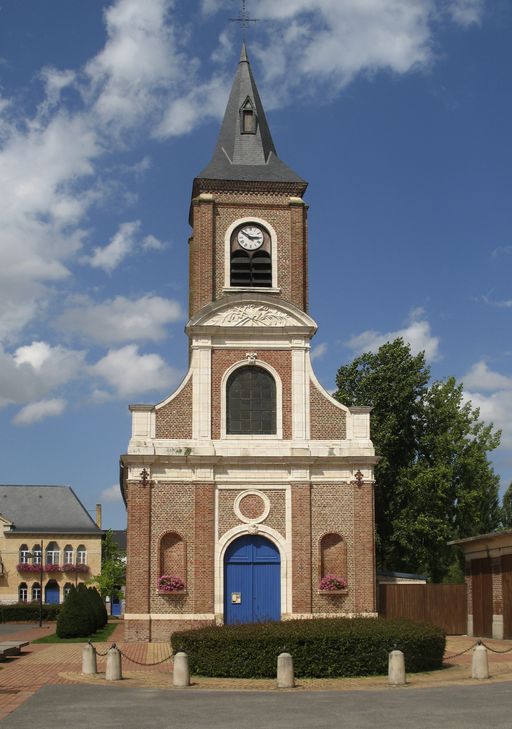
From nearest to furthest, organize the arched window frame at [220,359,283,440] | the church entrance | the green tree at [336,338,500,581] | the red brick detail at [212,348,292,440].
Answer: the church entrance, the arched window frame at [220,359,283,440], the red brick detail at [212,348,292,440], the green tree at [336,338,500,581]

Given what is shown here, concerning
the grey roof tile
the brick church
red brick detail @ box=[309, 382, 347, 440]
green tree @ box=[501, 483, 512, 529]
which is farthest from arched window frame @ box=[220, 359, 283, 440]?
the grey roof tile

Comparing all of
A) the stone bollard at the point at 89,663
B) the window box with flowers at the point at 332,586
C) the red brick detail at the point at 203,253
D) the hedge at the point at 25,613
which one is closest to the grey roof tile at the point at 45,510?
the hedge at the point at 25,613

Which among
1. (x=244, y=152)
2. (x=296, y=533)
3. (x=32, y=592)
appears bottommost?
(x=32, y=592)

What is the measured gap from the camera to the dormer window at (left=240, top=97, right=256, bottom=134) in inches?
1302

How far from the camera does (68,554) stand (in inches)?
2689

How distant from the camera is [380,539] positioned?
40.8 meters

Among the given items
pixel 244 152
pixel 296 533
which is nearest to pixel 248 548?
pixel 296 533

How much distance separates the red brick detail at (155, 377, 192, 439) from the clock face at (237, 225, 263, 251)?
5365 millimetres

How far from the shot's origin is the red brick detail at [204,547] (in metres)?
27.3

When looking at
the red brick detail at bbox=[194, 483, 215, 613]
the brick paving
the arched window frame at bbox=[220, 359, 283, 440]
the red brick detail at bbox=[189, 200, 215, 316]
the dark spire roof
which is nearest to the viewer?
the brick paving

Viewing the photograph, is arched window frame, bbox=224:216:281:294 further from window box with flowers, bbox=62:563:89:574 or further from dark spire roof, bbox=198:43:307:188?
window box with flowers, bbox=62:563:89:574

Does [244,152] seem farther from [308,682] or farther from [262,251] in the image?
[308,682]

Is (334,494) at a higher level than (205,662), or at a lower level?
higher

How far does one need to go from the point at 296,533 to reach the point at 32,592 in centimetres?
4459
